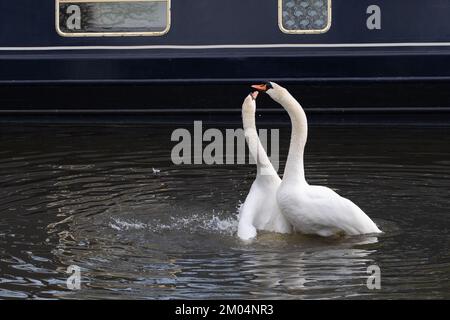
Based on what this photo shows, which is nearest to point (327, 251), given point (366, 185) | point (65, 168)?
point (366, 185)

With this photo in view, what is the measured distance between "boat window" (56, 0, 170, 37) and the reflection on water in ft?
5.33

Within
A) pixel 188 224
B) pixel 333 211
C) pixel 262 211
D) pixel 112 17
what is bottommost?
pixel 188 224

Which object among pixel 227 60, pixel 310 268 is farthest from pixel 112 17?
pixel 310 268

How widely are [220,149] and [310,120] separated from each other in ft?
4.78

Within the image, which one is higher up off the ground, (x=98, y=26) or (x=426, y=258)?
(x=98, y=26)

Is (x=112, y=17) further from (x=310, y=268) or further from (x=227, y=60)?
(x=310, y=268)

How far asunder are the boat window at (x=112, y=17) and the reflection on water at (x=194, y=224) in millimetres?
1626

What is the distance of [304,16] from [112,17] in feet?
6.91

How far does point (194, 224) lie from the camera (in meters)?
8.67

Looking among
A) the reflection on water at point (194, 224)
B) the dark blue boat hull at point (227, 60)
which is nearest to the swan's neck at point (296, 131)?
the reflection on water at point (194, 224)

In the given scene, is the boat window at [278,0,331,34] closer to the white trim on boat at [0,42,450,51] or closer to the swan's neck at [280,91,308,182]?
the white trim on boat at [0,42,450,51]

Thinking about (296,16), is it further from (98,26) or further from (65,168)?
(65,168)

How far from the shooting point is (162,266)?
7578 mm

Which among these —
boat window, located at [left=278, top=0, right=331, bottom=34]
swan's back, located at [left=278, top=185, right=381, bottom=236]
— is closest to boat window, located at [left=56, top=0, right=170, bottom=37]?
boat window, located at [left=278, top=0, right=331, bottom=34]
